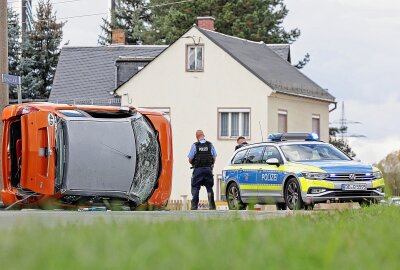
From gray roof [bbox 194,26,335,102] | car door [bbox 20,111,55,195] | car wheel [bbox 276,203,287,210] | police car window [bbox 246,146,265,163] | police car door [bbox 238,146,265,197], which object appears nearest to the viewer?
car door [bbox 20,111,55,195]

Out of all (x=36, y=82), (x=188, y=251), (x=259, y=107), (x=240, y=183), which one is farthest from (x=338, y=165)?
(x=36, y=82)

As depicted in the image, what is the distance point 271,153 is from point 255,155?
91cm

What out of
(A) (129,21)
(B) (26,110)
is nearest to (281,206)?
(B) (26,110)

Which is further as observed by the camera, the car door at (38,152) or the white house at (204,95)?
the white house at (204,95)

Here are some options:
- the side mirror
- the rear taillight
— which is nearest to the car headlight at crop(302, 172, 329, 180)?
the side mirror

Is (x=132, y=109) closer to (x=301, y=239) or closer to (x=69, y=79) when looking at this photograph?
(x=301, y=239)

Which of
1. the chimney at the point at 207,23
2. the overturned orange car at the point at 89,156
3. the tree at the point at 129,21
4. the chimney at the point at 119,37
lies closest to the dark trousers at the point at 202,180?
the overturned orange car at the point at 89,156

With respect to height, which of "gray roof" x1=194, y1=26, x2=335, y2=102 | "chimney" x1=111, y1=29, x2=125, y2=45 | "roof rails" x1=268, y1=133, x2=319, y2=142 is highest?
"chimney" x1=111, y1=29, x2=125, y2=45

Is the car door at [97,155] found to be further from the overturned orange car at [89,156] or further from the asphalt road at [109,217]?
the asphalt road at [109,217]

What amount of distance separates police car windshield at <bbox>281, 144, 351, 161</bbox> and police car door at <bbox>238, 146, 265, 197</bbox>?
0.86 m

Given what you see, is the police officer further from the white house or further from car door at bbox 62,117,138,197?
the white house

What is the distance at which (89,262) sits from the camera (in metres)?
4.89

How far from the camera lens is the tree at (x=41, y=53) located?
70250mm

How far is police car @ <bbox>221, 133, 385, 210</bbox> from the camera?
75.9 ft
